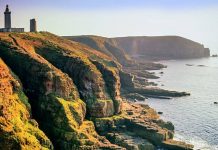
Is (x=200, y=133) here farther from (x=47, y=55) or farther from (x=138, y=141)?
(x=47, y=55)

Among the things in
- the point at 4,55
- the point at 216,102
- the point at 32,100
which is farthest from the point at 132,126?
the point at 216,102

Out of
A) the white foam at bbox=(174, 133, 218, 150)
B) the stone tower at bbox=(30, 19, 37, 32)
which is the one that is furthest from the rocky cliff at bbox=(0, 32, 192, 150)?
the stone tower at bbox=(30, 19, 37, 32)

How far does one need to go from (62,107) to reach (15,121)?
13.5 meters

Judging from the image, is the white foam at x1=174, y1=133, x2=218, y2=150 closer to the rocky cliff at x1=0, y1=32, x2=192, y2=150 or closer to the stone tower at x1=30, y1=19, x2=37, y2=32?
the rocky cliff at x1=0, y1=32, x2=192, y2=150

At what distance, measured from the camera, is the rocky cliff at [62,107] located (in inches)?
3260

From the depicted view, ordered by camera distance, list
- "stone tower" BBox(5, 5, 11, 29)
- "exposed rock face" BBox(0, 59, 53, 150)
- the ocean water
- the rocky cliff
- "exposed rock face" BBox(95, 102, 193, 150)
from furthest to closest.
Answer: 1. "stone tower" BBox(5, 5, 11, 29)
2. the ocean water
3. "exposed rock face" BBox(95, 102, 193, 150)
4. the rocky cliff
5. "exposed rock face" BBox(0, 59, 53, 150)

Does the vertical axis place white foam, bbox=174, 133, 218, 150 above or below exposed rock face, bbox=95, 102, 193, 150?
below

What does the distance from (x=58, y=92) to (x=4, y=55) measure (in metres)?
15.6

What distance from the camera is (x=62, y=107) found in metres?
91.4

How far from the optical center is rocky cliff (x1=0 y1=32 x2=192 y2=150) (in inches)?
3260

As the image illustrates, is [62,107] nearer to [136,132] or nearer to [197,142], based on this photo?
[136,132]

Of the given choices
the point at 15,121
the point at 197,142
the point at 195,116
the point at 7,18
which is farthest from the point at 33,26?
the point at 15,121

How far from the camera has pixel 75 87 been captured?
338 feet

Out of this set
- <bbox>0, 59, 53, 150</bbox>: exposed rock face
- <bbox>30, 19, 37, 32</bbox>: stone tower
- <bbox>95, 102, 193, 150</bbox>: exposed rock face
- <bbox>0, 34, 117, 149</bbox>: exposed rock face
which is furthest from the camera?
<bbox>30, 19, 37, 32</bbox>: stone tower
